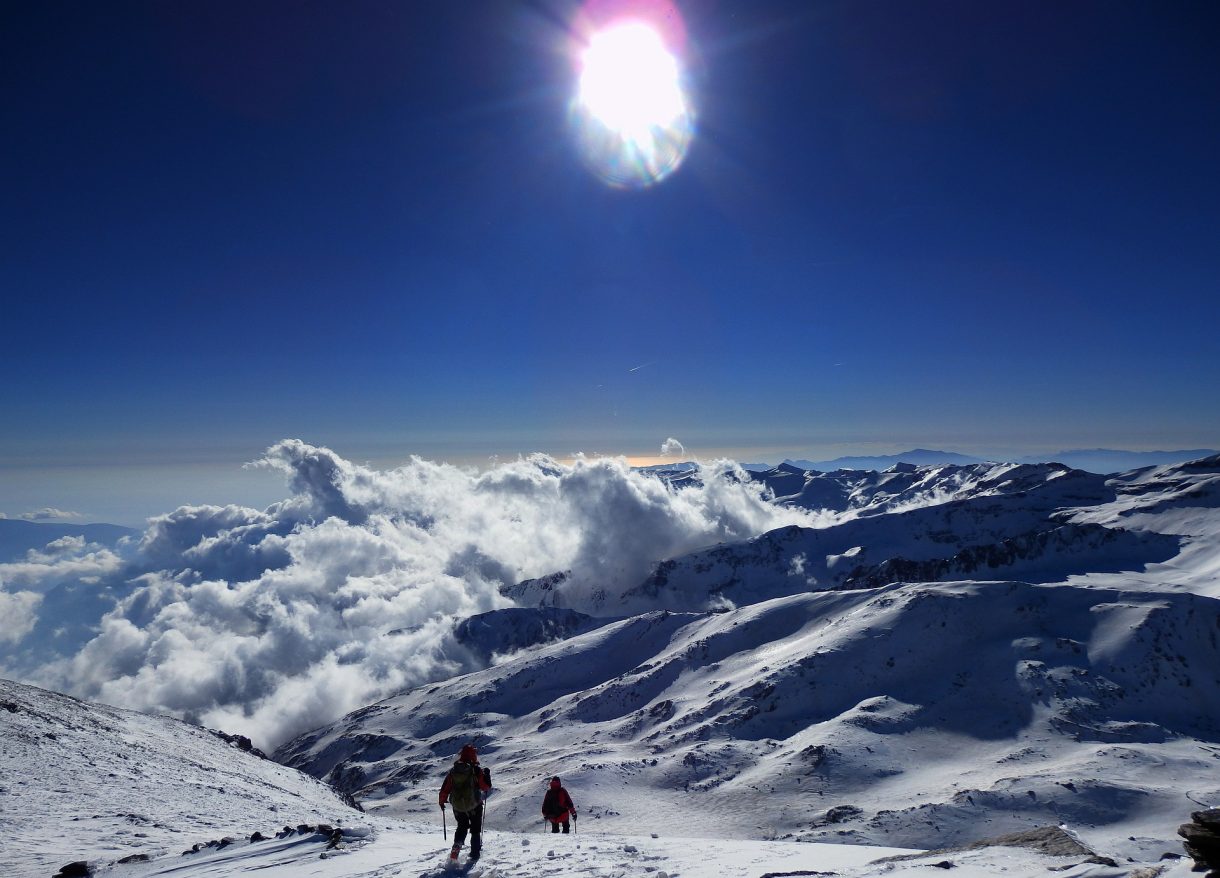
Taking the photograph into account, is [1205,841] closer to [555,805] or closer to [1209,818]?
[1209,818]

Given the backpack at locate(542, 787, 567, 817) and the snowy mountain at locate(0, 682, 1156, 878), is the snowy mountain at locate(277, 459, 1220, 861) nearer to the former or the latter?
the snowy mountain at locate(0, 682, 1156, 878)

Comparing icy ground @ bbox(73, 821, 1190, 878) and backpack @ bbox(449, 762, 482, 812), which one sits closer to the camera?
icy ground @ bbox(73, 821, 1190, 878)

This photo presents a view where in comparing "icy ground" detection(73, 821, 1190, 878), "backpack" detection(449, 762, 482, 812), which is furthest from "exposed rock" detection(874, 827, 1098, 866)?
"backpack" detection(449, 762, 482, 812)

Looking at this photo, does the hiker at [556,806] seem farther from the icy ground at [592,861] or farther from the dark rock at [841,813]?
the dark rock at [841,813]

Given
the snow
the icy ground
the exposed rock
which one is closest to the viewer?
the icy ground

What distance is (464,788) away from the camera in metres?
16.8

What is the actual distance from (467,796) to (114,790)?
25.6 m

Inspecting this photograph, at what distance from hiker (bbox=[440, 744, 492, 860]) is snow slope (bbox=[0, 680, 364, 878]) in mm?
10477

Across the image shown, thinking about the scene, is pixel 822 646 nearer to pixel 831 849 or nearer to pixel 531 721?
pixel 531 721

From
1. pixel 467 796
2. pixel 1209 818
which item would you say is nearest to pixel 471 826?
pixel 467 796

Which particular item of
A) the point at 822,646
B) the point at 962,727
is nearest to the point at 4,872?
the point at 962,727

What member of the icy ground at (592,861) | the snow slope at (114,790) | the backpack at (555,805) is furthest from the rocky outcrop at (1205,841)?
the snow slope at (114,790)

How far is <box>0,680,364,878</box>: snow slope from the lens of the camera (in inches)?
867

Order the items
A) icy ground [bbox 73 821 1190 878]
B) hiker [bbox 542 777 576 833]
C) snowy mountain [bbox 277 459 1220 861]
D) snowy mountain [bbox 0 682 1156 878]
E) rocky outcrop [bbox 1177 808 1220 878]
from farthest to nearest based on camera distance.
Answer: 1. snowy mountain [bbox 277 459 1220 861]
2. hiker [bbox 542 777 576 833]
3. snowy mountain [bbox 0 682 1156 878]
4. icy ground [bbox 73 821 1190 878]
5. rocky outcrop [bbox 1177 808 1220 878]
